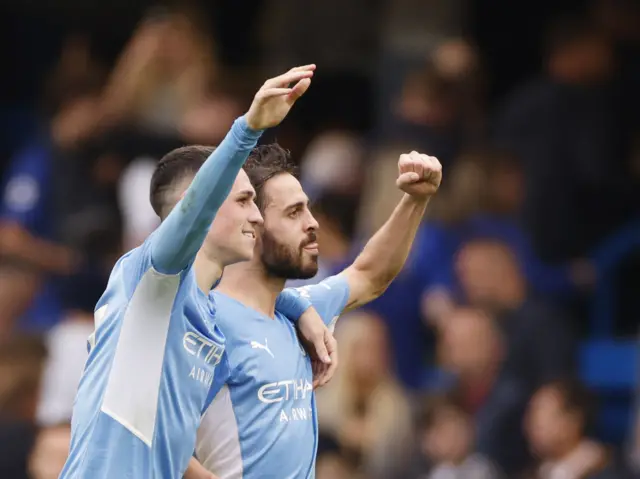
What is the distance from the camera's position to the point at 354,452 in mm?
8617

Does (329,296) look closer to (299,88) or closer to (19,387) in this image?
(299,88)

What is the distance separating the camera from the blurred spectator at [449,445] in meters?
7.91

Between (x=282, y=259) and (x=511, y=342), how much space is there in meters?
3.44

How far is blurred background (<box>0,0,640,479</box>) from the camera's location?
26.8 ft

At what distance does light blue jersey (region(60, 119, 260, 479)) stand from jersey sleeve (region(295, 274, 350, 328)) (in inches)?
29.9

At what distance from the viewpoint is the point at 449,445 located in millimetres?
8023

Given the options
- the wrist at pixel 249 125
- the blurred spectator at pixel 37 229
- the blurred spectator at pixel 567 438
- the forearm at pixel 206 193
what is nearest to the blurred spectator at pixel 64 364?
the blurred spectator at pixel 37 229

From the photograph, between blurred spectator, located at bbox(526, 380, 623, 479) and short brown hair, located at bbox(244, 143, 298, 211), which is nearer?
short brown hair, located at bbox(244, 143, 298, 211)

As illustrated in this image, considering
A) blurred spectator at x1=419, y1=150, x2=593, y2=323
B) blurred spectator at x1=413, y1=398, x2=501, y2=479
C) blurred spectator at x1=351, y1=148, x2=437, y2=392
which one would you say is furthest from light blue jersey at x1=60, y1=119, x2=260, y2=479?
blurred spectator at x1=351, y1=148, x2=437, y2=392

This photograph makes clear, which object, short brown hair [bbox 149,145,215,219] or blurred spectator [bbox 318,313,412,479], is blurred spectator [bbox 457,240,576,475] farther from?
short brown hair [bbox 149,145,215,219]

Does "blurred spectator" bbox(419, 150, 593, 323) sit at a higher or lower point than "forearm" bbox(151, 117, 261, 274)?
lower

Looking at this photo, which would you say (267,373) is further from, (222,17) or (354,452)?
(222,17)

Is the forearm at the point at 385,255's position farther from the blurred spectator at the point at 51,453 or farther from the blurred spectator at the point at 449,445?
the blurred spectator at the point at 449,445

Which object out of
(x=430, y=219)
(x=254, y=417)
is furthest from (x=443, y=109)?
(x=254, y=417)
